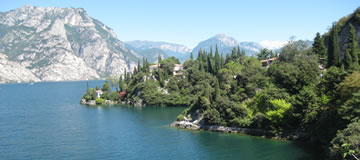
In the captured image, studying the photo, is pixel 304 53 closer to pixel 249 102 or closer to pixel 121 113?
pixel 249 102

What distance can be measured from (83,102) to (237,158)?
94.1 meters

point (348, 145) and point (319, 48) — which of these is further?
point (319, 48)

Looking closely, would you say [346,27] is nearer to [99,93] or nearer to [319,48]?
[319,48]

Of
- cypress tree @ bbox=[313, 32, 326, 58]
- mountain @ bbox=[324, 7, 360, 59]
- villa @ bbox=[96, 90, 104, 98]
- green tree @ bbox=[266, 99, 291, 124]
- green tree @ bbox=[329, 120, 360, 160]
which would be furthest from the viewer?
villa @ bbox=[96, 90, 104, 98]

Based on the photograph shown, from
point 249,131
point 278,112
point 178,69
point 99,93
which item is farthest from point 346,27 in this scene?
point 99,93

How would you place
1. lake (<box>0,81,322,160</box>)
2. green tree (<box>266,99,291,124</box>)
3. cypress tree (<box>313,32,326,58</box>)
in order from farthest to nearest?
cypress tree (<box>313,32,326,58</box>)
green tree (<box>266,99,291,124</box>)
lake (<box>0,81,322,160</box>)

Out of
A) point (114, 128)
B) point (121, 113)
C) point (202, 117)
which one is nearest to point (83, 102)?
point (121, 113)

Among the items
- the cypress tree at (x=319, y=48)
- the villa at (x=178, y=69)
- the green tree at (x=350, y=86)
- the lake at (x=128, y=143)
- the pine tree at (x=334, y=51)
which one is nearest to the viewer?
the green tree at (x=350, y=86)

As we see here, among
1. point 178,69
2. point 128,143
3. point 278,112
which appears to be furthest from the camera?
point 178,69

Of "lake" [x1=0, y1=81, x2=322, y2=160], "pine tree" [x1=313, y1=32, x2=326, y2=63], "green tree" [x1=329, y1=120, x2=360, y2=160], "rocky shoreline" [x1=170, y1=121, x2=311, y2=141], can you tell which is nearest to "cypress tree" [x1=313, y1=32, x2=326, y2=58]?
"pine tree" [x1=313, y1=32, x2=326, y2=63]

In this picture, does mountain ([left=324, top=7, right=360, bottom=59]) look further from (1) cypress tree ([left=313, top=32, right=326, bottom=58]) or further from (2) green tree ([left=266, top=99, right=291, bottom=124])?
(2) green tree ([left=266, top=99, right=291, bottom=124])

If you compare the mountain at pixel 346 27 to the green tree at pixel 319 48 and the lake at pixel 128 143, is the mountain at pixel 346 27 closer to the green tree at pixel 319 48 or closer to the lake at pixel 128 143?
the green tree at pixel 319 48

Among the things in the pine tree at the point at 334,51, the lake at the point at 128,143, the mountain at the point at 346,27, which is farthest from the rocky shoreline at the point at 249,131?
the mountain at the point at 346,27

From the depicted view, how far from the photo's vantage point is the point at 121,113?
317 ft
